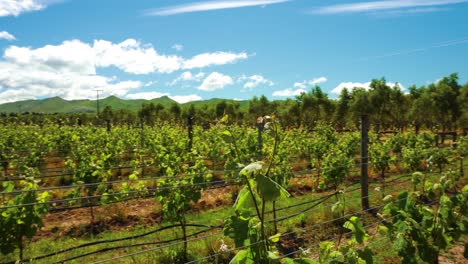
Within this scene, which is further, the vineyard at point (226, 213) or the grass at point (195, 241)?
the grass at point (195, 241)

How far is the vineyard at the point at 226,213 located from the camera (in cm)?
233

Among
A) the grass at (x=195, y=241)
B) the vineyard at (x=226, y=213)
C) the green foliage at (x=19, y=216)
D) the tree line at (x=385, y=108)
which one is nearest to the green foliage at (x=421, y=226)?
the vineyard at (x=226, y=213)

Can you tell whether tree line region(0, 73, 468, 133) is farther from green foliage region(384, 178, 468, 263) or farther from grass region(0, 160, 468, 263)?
green foliage region(384, 178, 468, 263)

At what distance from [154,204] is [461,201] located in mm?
6851

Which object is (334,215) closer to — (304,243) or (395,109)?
(304,243)

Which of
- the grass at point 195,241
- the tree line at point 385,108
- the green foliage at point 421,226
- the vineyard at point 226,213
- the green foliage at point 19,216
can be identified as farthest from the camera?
the tree line at point 385,108

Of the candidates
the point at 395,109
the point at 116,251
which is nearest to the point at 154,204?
the point at 116,251

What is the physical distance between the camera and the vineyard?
233 cm

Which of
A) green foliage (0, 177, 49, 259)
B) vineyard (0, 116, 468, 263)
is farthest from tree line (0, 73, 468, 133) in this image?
green foliage (0, 177, 49, 259)

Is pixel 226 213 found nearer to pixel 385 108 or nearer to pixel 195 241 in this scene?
pixel 195 241

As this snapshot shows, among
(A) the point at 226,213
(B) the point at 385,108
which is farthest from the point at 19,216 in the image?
(B) the point at 385,108

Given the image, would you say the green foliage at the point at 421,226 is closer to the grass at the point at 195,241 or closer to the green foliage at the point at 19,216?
the grass at the point at 195,241

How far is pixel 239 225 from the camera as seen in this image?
2.27 meters

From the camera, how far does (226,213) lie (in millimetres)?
8195
